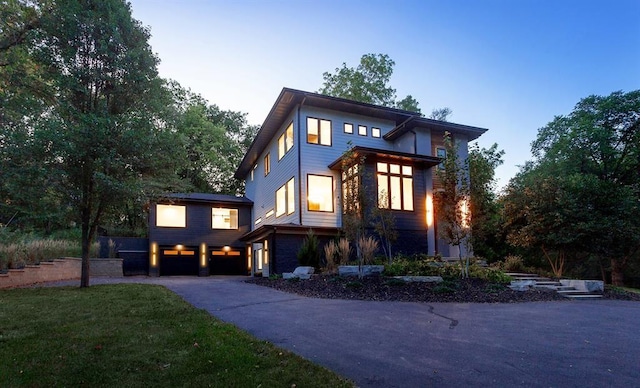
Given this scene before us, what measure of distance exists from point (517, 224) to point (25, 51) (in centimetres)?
1907

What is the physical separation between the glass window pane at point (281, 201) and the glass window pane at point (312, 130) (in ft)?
9.57

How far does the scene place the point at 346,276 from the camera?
38.1ft

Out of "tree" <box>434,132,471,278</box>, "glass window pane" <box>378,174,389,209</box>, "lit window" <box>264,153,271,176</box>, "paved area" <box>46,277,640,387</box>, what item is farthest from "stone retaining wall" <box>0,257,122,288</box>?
"tree" <box>434,132,471,278</box>

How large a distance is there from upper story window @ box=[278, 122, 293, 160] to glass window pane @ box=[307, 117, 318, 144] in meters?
1.02

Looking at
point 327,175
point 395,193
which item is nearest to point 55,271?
point 327,175

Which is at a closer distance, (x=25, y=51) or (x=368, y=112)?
(x=25, y=51)

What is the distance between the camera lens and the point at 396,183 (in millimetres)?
15938

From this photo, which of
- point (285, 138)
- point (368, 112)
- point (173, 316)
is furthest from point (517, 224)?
point (173, 316)

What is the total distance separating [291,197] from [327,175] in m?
1.91

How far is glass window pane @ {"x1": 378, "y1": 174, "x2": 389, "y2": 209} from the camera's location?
14.1 metres

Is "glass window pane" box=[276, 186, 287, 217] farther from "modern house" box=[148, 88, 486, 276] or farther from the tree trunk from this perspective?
the tree trunk

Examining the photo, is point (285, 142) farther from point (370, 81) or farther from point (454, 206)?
point (370, 81)

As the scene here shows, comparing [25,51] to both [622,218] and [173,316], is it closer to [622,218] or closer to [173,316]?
[173,316]

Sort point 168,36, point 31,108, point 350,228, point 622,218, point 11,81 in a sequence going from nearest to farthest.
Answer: point 31,108
point 11,81
point 350,228
point 168,36
point 622,218
